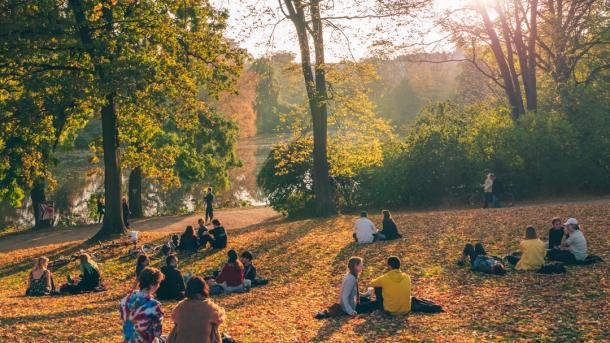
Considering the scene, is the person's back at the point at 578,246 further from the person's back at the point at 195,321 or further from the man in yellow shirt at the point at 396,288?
the person's back at the point at 195,321

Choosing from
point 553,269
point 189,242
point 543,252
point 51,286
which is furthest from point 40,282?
point 553,269

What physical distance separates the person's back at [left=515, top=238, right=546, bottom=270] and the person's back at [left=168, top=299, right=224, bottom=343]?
9.43 m

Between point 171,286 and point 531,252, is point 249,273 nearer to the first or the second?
point 171,286

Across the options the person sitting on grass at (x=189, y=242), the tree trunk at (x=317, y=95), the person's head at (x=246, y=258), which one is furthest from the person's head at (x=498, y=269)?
the tree trunk at (x=317, y=95)

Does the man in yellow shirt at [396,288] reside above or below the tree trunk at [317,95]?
below

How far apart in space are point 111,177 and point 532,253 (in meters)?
17.5

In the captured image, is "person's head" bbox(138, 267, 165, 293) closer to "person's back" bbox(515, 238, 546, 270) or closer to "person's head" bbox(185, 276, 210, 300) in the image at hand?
"person's head" bbox(185, 276, 210, 300)

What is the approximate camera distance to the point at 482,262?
Result: 1513 cm

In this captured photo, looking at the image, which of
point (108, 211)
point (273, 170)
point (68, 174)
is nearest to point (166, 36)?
point (108, 211)

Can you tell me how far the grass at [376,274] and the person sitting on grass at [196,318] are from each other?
304 cm

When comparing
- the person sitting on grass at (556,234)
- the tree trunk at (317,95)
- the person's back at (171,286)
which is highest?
the tree trunk at (317,95)

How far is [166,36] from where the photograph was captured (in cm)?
2314

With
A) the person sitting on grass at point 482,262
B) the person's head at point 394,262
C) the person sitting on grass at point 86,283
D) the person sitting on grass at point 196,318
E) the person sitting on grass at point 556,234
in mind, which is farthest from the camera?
the person sitting on grass at point 86,283

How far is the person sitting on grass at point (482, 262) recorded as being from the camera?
48.2 feet
